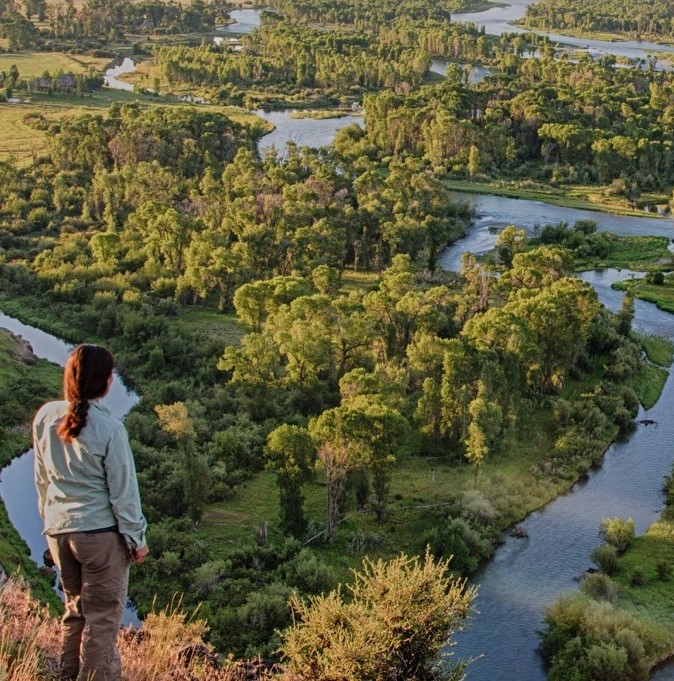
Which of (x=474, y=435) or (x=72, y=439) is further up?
(x=72, y=439)

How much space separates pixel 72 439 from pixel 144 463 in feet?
77.9

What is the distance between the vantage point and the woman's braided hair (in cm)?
812

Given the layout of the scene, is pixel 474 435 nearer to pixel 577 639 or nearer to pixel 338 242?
pixel 577 639

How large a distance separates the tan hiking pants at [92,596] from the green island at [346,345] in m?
1.42

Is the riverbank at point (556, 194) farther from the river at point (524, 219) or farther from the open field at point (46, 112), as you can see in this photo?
the open field at point (46, 112)

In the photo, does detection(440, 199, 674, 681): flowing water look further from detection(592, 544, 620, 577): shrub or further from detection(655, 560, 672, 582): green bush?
detection(655, 560, 672, 582): green bush

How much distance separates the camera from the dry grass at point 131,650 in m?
9.78

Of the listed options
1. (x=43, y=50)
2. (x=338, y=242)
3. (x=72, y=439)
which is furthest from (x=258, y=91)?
(x=72, y=439)

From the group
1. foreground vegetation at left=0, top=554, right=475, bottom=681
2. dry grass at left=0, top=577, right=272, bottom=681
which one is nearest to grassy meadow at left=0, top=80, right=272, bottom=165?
dry grass at left=0, top=577, right=272, bottom=681

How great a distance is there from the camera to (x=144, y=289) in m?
51.5

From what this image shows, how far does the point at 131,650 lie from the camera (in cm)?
1036

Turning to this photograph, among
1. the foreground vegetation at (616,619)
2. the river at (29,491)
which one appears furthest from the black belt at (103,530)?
the foreground vegetation at (616,619)

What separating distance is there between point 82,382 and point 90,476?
96 centimetres

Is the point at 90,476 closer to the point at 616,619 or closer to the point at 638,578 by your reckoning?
the point at 616,619
